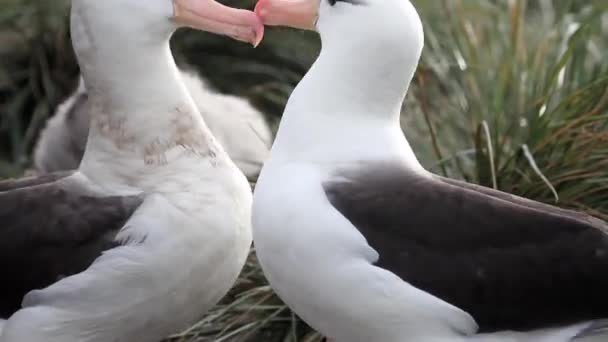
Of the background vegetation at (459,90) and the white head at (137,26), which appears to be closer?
the white head at (137,26)

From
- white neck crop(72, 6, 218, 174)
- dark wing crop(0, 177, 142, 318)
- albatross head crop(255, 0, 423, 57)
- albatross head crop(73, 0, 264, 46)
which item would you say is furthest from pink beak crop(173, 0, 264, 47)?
dark wing crop(0, 177, 142, 318)

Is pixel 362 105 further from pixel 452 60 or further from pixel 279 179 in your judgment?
pixel 452 60

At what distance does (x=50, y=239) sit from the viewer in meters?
3.56

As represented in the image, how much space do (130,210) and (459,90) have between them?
2.36 m

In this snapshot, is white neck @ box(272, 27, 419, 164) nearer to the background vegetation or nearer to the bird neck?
the bird neck

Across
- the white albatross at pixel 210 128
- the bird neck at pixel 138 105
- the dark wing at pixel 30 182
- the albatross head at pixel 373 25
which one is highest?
the albatross head at pixel 373 25

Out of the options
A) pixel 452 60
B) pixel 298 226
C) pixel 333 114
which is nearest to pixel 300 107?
pixel 333 114

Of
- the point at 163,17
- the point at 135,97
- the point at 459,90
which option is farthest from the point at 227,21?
the point at 459,90

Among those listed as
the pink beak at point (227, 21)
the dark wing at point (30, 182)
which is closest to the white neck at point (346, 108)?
the pink beak at point (227, 21)

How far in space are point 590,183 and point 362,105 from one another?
140cm

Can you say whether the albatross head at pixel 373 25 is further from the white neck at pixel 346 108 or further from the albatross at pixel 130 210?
the albatross at pixel 130 210

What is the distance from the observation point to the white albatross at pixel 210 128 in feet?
18.1

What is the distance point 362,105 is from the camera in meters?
3.50

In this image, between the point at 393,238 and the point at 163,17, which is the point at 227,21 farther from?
the point at 393,238
